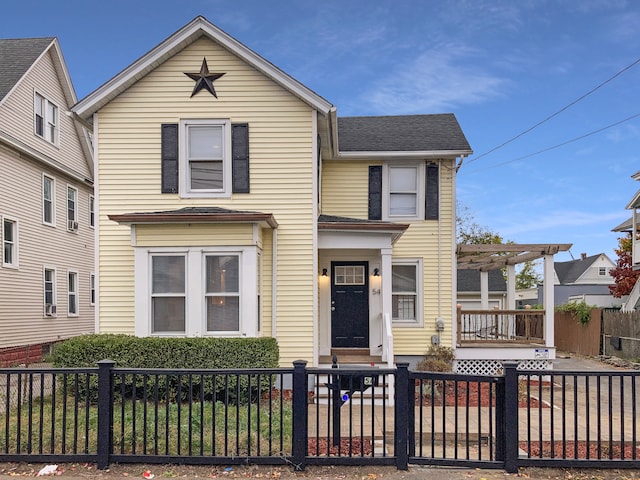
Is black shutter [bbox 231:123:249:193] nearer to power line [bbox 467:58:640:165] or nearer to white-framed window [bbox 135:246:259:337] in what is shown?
white-framed window [bbox 135:246:259:337]

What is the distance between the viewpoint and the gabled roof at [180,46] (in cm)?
1048

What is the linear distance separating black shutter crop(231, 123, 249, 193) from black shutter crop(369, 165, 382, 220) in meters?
3.39

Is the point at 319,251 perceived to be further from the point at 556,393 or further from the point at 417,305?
the point at 556,393

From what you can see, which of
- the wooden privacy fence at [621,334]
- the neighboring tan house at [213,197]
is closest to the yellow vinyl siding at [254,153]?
the neighboring tan house at [213,197]

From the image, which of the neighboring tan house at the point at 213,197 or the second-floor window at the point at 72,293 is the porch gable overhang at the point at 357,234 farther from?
the second-floor window at the point at 72,293

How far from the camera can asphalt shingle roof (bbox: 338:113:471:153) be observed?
1270 cm

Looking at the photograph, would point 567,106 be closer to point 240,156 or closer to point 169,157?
point 240,156

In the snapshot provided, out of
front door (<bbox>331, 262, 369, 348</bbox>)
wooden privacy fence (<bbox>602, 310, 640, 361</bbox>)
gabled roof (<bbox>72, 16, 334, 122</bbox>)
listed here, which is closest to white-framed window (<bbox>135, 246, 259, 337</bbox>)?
front door (<bbox>331, 262, 369, 348</bbox>)

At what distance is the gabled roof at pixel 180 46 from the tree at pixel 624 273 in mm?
21822

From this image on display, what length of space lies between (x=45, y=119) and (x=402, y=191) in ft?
39.3

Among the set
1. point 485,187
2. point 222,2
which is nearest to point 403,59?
point 222,2

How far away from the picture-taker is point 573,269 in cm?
4753

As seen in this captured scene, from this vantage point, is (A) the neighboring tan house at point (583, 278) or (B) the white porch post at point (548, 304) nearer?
(B) the white porch post at point (548, 304)

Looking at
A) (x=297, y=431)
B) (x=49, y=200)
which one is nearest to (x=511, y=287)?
(x=297, y=431)
